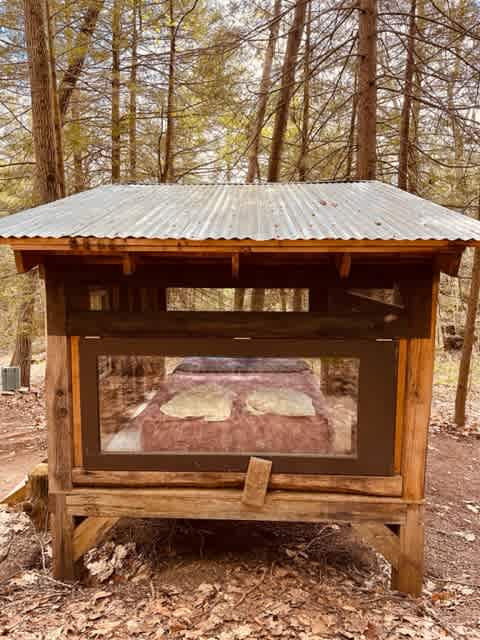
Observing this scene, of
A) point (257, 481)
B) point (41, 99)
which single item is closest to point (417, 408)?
point (257, 481)

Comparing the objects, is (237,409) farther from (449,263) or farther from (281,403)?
(449,263)

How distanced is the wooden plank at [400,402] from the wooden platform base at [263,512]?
29cm

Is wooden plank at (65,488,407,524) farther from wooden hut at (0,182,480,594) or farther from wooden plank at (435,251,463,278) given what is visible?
wooden plank at (435,251,463,278)

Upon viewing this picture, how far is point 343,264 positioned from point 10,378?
26.5 ft

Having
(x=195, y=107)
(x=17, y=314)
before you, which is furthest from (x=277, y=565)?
(x=195, y=107)

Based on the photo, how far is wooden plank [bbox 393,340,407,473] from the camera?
2648mm

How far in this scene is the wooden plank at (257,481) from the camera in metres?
2.69

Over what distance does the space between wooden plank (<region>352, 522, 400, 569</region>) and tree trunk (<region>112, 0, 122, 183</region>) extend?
6.94 m

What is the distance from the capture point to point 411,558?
2.77m

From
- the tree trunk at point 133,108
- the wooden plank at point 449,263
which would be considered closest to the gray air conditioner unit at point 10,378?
the tree trunk at point 133,108

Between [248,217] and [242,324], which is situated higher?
[248,217]

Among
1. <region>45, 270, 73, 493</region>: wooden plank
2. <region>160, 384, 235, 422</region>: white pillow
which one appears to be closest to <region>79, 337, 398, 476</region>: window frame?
<region>45, 270, 73, 493</region>: wooden plank

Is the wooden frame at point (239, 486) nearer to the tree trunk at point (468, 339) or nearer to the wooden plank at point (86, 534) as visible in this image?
the wooden plank at point (86, 534)

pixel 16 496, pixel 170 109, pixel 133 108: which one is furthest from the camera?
pixel 170 109
